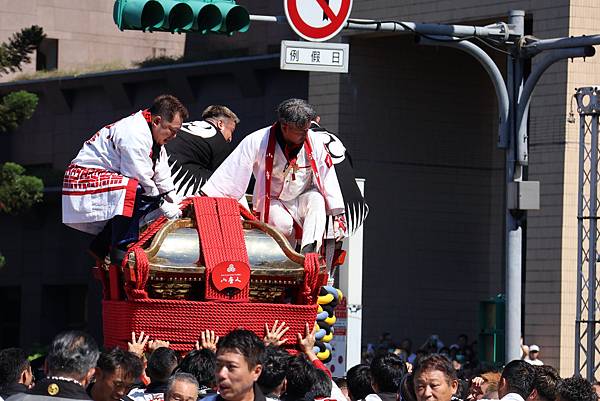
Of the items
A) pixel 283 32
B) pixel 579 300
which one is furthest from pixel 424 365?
pixel 283 32

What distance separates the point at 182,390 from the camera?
8.23 meters

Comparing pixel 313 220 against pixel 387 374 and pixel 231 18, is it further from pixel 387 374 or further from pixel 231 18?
pixel 231 18

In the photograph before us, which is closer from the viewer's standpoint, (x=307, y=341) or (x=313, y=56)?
(x=307, y=341)

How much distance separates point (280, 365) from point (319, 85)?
20.7m

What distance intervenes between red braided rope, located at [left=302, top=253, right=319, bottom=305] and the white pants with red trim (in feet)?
0.96

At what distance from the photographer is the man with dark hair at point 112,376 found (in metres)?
8.42

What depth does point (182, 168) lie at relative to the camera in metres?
11.9

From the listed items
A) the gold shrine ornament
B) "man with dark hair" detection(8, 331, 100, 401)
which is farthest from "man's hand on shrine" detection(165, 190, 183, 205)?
the gold shrine ornament

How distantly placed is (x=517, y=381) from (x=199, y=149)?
11.4 ft

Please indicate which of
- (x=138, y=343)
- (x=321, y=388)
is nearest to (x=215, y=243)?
(x=138, y=343)

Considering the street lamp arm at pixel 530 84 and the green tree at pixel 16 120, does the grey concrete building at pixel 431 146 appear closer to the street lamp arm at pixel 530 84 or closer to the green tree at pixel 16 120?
the green tree at pixel 16 120

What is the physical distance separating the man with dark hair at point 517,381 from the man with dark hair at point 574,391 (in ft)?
1.00

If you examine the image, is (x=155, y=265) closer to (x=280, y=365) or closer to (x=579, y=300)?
(x=280, y=365)

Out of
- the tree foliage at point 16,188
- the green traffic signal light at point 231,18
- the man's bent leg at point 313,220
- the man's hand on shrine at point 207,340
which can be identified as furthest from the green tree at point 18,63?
the man's hand on shrine at point 207,340
